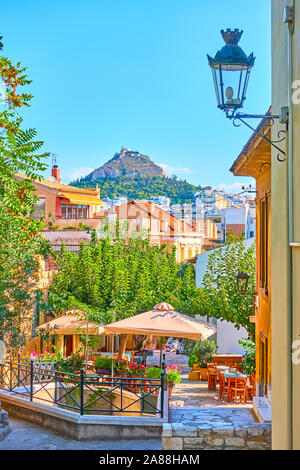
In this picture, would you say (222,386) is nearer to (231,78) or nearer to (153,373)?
(153,373)

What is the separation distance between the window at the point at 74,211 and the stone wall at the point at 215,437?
3949 cm

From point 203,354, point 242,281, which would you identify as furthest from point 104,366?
point 203,354

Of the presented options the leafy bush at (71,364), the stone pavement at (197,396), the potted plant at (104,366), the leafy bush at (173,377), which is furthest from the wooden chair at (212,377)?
the leafy bush at (71,364)

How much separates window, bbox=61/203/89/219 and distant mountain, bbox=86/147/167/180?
177ft

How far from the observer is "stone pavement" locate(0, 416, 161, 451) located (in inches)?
444

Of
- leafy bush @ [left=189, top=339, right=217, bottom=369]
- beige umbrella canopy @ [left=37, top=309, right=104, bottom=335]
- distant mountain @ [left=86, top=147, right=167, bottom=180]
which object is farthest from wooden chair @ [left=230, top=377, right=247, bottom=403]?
distant mountain @ [left=86, top=147, right=167, bottom=180]

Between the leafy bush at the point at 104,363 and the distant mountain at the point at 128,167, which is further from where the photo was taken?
the distant mountain at the point at 128,167

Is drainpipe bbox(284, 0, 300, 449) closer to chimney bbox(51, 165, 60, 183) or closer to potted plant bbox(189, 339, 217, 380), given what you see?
potted plant bbox(189, 339, 217, 380)

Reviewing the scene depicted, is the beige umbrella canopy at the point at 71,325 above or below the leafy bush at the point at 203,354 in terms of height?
above

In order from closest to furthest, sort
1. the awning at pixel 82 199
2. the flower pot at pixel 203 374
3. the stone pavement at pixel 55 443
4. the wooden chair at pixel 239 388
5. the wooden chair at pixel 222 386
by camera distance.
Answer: the stone pavement at pixel 55 443 < the wooden chair at pixel 239 388 < the wooden chair at pixel 222 386 < the flower pot at pixel 203 374 < the awning at pixel 82 199

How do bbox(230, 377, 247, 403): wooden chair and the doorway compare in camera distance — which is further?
the doorway

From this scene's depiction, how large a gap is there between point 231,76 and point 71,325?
1275 centimetres

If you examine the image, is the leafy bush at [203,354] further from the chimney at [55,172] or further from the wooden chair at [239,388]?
the chimney at [55,172]

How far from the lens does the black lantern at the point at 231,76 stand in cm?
588
